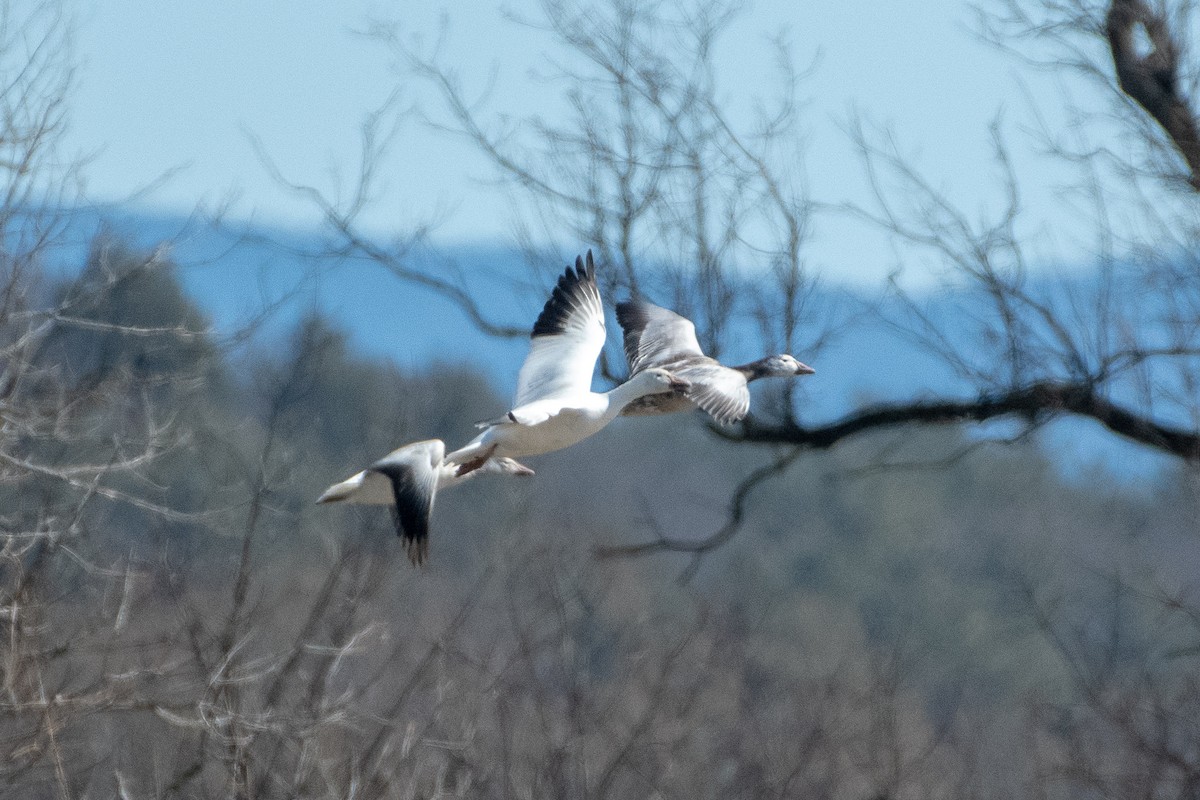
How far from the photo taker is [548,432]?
26.5 ft

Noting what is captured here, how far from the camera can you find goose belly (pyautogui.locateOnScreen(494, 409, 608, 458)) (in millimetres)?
7918

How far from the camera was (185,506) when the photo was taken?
26406 millimetres

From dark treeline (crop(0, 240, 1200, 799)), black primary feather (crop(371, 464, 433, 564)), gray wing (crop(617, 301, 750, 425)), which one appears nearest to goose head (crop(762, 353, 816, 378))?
gray wing (crop(617, 301, 750, 425))

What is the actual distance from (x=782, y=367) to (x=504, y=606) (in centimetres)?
1042

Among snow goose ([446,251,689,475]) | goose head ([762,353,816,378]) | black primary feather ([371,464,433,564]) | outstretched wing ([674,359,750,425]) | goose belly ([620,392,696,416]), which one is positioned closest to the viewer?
black primary feather ([371,464,433,564])

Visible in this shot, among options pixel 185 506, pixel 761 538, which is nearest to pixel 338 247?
pixel 185 506

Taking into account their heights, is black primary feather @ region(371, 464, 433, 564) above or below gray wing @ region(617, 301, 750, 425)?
above

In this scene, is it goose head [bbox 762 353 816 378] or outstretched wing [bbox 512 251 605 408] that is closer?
outstretched wing [bbox 512 251 605 408]

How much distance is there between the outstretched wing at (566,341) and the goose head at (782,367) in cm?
104

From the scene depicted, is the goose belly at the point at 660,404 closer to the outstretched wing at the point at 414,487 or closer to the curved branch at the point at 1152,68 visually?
the outstretched wing at the point at 414,487

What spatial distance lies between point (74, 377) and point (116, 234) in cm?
177

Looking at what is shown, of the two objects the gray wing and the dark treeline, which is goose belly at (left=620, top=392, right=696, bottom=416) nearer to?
the gray wing

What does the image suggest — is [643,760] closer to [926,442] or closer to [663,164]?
[663,164]

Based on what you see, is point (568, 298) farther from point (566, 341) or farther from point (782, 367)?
point (782, 367)
